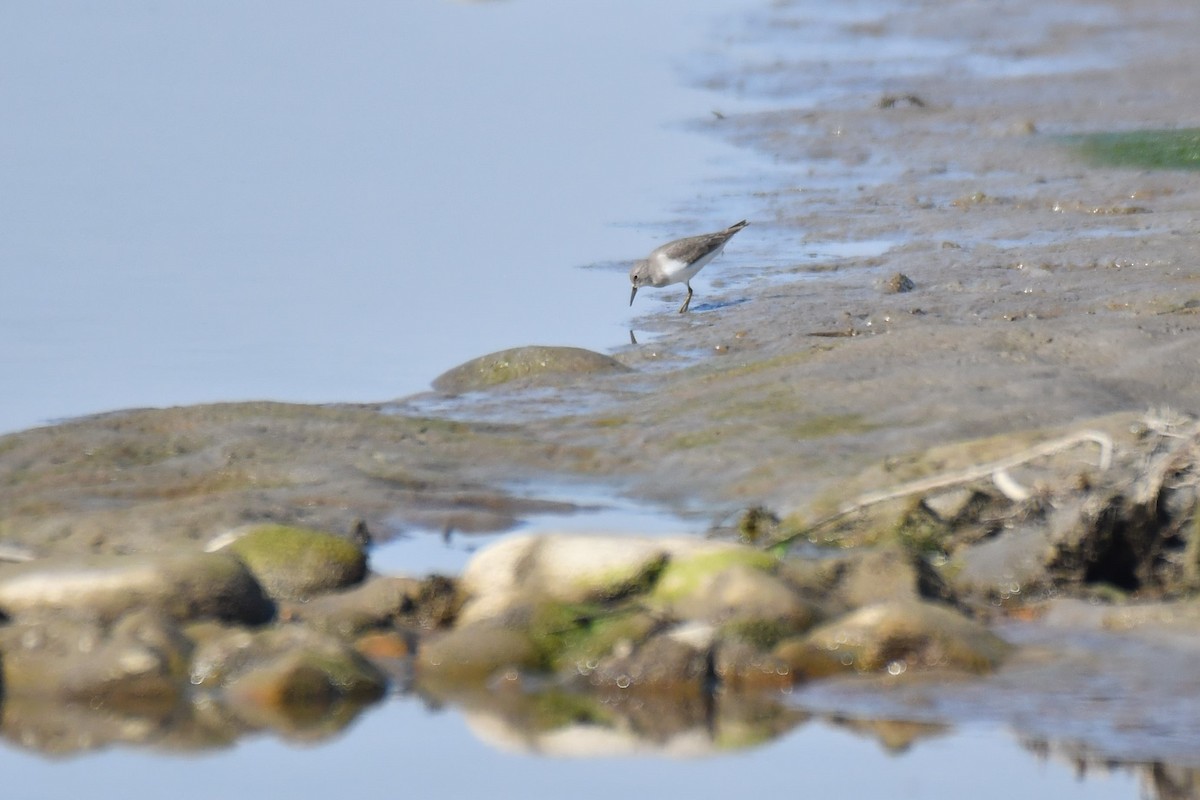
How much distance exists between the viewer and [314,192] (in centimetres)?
1340

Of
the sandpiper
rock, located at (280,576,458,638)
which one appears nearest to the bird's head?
the sandpiper

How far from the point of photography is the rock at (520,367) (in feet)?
28.1

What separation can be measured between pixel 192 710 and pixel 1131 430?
2980 mm

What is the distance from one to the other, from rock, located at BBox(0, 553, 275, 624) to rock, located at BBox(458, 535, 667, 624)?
599 millimetres

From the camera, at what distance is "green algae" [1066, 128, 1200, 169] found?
12984mm

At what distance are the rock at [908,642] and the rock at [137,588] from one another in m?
1.51

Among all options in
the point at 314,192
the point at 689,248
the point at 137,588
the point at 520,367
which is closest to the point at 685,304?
the point at 689,248

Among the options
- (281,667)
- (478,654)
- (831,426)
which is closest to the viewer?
(281,667)

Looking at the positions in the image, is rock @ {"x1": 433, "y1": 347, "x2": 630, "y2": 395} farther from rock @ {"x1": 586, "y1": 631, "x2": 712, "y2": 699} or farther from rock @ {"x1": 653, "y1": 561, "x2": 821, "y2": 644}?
rock @ {"x1": 586, "y1": 631, "x2": 712, "y2": 699}

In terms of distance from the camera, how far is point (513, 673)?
496cm

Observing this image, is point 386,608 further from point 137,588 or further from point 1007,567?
point 1007,567

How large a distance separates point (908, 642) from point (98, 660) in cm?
198

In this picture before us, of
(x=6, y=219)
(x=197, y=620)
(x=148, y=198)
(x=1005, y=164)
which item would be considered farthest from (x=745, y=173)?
(x=197, y=620)

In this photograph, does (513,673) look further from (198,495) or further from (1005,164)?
(1005,164)
